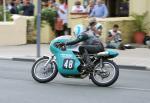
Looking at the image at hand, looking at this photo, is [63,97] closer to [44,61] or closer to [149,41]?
[44,61]

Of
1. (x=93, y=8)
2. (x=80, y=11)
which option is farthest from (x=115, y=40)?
(x=80, y=11)

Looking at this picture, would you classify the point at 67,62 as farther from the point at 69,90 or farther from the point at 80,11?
the point at 80,11

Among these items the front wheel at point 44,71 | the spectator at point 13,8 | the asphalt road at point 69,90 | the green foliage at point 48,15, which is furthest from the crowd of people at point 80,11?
the front wheel at point 44,71

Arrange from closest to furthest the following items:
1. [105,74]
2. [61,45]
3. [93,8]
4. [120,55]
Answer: [105,74]
[61,45]
[120,55]
[93,8]

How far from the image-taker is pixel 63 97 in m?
10.9

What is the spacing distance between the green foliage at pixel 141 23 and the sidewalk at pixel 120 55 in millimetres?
1720

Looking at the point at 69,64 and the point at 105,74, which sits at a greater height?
the point at 69,64

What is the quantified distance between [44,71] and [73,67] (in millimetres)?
736

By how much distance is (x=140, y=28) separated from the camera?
22797 mm

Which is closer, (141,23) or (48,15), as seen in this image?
(141,23)

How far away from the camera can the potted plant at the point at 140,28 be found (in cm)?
2269

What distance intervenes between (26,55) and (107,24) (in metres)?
4.03

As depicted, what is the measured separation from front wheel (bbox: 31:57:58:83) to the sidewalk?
4.61m

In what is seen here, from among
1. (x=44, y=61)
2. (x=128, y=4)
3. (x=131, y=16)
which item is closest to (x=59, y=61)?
(x=44, y=61)
